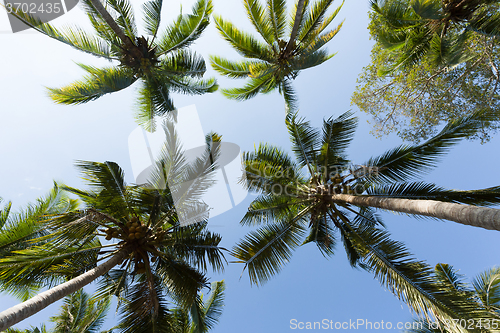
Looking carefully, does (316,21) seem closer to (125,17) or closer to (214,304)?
(125,17)

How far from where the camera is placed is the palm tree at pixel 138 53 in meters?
7.05

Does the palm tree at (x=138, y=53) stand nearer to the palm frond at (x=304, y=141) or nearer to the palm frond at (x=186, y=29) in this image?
the palm frond at (x=186, y=29)

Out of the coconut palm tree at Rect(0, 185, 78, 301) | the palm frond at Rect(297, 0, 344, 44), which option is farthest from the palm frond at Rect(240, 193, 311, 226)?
the palm frond at Rect(297, 0, 344, 44)

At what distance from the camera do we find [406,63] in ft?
28.2

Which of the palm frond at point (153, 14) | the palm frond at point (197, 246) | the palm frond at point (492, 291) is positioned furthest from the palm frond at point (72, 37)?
the palm frond at point (492, 291)

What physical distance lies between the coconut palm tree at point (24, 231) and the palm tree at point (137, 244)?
195mm

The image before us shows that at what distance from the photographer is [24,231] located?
19.4ft

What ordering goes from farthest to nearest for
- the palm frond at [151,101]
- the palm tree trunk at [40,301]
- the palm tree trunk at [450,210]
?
the palm frond at [151,101] → the palm tree trunk at [450,210] → the palm tree trunk at [40,301]

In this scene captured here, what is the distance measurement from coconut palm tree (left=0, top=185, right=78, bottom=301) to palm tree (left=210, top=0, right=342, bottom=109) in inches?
285

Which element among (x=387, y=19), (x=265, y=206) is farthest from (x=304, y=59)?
(x=265, y=206)

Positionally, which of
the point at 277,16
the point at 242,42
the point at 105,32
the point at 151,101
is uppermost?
the point at 277,16

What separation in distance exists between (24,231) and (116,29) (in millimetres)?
6023

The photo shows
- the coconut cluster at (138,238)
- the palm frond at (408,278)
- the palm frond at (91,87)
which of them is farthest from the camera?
the palm frond at (91,87)

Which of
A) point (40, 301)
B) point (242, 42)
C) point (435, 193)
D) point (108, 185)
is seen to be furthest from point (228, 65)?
point (40, 301)
